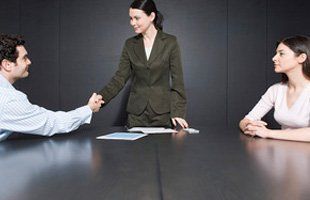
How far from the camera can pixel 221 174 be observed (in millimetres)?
1085

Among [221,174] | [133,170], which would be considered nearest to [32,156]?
[133,170]

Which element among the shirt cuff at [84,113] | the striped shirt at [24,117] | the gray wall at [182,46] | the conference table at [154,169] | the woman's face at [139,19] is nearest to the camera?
the conference table at [154,169]

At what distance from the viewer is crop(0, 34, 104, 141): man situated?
1.73 m

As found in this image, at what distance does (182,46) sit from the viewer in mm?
3838

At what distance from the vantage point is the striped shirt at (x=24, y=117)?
1.73 m

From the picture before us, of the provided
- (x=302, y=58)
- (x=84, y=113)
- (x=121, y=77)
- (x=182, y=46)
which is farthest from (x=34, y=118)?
(x=182, y=46)

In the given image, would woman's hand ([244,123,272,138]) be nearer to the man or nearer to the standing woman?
the standing woman

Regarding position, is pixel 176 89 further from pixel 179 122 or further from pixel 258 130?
pixel 258 130

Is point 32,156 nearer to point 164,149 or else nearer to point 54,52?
point 164,149

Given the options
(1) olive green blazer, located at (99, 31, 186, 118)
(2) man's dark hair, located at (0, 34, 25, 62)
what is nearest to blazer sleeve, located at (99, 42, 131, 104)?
(1) olive green blazer, located at (99, 31, 186, 118)

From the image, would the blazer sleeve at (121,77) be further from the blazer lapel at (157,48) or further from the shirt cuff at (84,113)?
the shirt cuff at (84,113)

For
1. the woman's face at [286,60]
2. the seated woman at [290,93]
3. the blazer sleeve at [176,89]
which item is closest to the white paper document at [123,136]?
the blazer sleeve at [176,89]

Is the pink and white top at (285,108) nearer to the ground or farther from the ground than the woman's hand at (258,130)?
farther from the ground

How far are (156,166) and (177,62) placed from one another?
1404mm
